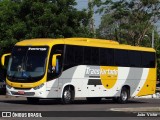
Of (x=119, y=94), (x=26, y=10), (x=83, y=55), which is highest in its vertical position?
(x=26, y=10)

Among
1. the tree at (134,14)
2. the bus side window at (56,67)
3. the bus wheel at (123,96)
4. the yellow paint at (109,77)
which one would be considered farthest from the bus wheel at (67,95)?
the tree at (134,14)

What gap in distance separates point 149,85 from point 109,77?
4506 millimetres

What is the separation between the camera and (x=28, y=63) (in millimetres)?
27469

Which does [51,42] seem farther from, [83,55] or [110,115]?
[110,115]

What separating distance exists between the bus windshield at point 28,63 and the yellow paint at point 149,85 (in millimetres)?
8958

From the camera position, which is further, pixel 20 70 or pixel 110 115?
pixel 20 70

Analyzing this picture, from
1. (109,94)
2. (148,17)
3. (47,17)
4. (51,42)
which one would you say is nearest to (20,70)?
(51,42)

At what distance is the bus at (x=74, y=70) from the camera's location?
1077 inches

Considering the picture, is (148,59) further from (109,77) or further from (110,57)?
(109,77)

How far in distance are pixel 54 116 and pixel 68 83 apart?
8.19 m

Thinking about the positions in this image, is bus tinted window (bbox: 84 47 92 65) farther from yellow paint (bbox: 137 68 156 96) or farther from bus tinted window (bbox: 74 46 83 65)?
yellow paint (bbox: 137 68 156 96)

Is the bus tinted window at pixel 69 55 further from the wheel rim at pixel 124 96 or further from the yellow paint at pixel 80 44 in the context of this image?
the wheel rim at pixel 124 96

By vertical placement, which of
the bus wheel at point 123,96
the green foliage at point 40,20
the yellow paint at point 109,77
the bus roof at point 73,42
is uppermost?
the green foliage at point 40,20

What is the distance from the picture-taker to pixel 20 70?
2764cm
